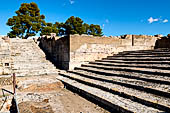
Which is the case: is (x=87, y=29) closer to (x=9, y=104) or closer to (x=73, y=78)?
(x=73, y=78)

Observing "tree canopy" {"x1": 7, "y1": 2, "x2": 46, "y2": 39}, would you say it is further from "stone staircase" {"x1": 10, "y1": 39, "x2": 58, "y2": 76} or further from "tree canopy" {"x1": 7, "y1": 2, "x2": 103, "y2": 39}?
"stone staircase" {"x1": 10, "y1": 39, "x2": 58, "y2": 76}

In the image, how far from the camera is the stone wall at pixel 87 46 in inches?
340

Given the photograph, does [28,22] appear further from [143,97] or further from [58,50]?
[143,97]

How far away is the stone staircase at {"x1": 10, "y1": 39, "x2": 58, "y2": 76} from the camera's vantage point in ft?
27.0

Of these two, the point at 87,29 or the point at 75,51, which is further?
the point at 87,29

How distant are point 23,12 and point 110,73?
2696 cm

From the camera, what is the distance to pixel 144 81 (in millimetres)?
4547

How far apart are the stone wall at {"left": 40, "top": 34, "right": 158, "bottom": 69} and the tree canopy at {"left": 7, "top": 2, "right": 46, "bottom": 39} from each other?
1737 centimetres

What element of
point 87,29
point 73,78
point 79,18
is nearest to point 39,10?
point 79,18

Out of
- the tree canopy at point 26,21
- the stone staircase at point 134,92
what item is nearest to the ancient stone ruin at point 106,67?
the stone staircase at point 134,92

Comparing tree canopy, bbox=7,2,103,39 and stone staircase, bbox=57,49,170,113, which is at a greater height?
tree canopy, bbox=7,2,103,39

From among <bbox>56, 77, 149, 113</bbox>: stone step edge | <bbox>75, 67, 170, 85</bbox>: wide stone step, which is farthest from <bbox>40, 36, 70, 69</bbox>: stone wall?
<bbox>56, 77, 149, 113</bbox>: stone step edge

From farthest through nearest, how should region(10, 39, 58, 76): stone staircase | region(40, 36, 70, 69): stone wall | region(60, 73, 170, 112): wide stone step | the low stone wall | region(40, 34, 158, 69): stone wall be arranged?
the low stone wall
region(40, 36, 70, 69): stone wall
region(40, 34, 158, 69): stone wall
region(10, 39, 58, 76): stone staircase
region(60, 73, 170, 112): wide stone step

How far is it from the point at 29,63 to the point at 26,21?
19949mm
